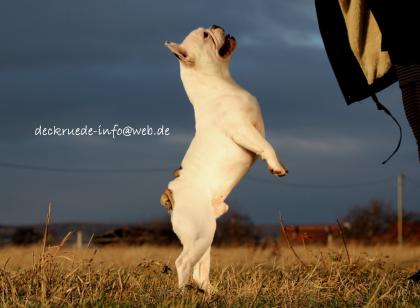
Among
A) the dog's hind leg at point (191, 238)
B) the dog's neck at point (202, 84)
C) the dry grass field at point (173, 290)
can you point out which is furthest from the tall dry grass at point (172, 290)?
the dog's neck at point (202, 84)

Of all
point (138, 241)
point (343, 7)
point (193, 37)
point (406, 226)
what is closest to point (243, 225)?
point (138, 241)

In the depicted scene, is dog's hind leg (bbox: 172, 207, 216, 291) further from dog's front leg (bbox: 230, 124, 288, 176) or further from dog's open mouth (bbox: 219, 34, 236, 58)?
dog's open mouth (bbox: 219, 34, 236, 58)

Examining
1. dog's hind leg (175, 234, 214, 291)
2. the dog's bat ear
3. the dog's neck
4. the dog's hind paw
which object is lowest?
dog's hind leg (175, 234, 214, 291)

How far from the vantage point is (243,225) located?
1655 cm

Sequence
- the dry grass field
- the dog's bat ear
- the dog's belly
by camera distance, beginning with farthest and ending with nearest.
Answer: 1. the dog's bat ear
2. the dog's belly
3. the dry grass field

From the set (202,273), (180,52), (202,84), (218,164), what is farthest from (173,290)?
(180,52)

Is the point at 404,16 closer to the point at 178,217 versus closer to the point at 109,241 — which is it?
the point at 178,217

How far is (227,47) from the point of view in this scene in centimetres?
395

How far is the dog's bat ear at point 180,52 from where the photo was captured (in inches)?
151

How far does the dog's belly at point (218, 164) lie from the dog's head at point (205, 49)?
1.25ft

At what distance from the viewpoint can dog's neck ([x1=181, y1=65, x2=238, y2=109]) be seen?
12.7ft

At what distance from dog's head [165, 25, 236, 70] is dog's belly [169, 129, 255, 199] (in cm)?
38

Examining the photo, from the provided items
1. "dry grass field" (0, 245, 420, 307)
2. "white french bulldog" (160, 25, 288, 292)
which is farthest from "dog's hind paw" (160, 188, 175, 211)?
"dry grass field" (0, 245, 420, 307)

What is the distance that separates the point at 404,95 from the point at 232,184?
5.51 ft
